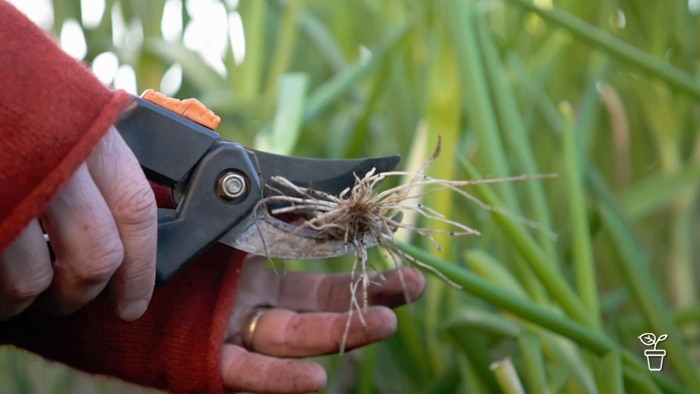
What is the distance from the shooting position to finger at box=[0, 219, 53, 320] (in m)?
0.36

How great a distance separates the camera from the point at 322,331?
526 millimetres

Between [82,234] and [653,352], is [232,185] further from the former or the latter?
[653,352]

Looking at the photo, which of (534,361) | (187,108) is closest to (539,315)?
(534,361)

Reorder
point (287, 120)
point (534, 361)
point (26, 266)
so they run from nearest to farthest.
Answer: point (26, 266) < point (534, 361) < point (287, 120)

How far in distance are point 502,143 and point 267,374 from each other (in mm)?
329

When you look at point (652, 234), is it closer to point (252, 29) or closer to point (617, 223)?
point (617, 223)

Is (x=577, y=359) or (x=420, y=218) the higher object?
(x=420, y=218)

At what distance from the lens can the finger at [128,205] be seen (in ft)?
1.23

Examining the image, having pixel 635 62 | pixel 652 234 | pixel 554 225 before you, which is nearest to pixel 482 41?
pixel 635 62

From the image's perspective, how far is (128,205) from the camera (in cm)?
38

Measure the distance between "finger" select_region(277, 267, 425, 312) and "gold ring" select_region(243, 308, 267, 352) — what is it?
0.03 meters

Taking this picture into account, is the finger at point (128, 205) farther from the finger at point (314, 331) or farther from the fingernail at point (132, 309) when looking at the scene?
the finger at point (314, 331)

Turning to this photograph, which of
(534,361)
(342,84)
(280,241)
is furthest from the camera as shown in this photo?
(342,84)

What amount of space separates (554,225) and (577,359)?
27 centimetres
